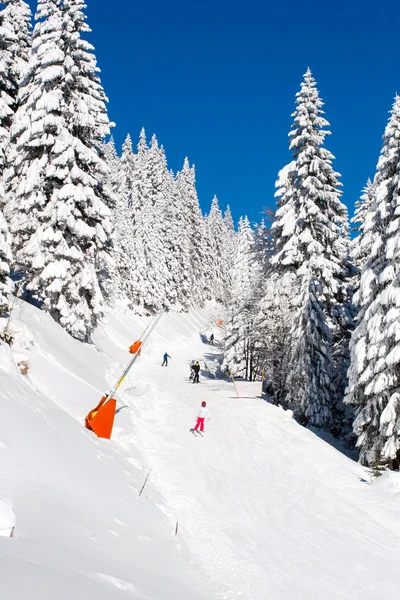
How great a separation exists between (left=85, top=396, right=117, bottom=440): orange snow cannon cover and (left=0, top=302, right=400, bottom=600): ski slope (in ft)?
1.21

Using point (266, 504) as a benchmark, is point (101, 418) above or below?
above

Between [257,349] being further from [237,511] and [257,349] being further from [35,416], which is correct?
[35,416]

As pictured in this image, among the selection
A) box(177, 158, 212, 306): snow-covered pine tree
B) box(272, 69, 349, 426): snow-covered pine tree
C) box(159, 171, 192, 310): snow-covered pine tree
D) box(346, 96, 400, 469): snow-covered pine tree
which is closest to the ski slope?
box(346, 96, 400, 469): snow-covered pine tree

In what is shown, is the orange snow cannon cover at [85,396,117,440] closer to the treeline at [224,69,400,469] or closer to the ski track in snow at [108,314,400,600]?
the ski track in snow at [108,314,400,600]

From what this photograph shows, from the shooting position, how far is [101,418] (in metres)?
13.1

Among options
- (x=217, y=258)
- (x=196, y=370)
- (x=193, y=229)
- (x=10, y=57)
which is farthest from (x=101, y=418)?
(x=217, y=258)

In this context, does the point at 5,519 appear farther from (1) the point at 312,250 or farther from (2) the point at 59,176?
(1) the point at 312,250

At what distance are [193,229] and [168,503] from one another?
2695 inches

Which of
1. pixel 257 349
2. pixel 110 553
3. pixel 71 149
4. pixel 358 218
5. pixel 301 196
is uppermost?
pixel 358 218

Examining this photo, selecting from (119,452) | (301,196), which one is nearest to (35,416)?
(119,452)

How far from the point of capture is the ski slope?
17.5 ft

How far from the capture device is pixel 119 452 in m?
12.8

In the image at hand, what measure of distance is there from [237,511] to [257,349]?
725 inches

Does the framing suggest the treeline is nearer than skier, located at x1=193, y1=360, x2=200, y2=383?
Yes
